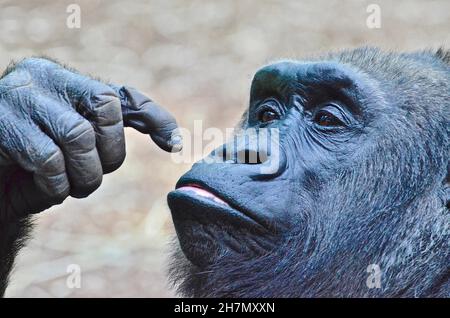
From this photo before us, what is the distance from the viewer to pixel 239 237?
325cm

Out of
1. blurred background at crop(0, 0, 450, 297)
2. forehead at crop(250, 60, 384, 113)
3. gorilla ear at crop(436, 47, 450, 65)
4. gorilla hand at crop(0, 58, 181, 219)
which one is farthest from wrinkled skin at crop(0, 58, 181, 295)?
blurred background at crop(0, 0, 450, 297)

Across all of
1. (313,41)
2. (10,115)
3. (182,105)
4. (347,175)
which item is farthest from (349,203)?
(313,41)

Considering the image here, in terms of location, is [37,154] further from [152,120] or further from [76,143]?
[152,120]

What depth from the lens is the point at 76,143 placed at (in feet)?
10.3

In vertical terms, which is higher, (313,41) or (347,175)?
(313,41)

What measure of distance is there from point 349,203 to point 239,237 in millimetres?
444

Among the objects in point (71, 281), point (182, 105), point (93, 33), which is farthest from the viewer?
point (93, 33)

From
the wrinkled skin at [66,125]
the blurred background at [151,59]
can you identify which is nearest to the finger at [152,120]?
the wrinkled skin at [66,125]

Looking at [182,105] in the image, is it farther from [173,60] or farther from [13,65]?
[13,65]

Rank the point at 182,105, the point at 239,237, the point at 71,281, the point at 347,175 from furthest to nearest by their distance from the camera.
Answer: the point at 182,105 < the point at 71,281 < the point at 347,175 < the point at 239,237

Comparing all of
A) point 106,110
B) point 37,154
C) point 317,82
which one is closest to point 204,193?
point 106,110

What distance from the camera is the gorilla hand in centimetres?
316

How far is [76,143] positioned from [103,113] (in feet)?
0.42

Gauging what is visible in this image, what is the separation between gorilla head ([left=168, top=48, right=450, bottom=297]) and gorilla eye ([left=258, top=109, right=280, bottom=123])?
0.09 meters
